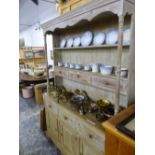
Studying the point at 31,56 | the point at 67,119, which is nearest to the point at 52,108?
the point at 67,119

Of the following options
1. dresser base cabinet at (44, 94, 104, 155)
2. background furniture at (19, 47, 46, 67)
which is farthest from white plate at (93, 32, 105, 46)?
background furniture at (19, 47, 46, 67)

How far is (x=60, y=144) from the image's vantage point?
77.0 inches

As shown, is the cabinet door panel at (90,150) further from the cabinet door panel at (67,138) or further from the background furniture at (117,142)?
the background furniture at (117,142)

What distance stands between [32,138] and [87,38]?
74.9 inches

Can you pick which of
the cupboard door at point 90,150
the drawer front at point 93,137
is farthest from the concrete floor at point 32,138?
the drawer front at point 93,137

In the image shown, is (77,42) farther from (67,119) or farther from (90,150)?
(90,150)

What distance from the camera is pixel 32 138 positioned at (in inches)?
94.2

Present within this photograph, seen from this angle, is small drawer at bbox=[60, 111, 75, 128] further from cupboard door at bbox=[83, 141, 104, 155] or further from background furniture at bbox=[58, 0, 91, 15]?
background furniture at bbox=[58, 0, 91, 15]

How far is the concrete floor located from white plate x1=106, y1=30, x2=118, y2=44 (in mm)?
1724

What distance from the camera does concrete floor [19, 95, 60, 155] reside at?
2.09m
